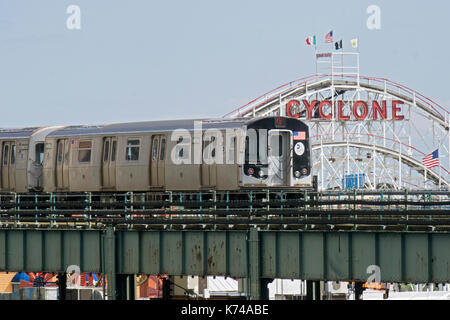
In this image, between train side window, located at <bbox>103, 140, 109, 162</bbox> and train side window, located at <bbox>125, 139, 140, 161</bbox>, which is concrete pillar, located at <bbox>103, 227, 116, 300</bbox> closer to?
train side window, located at <bbox>125, 139, 140, 161</bbox>

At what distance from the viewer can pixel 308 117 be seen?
259 feet

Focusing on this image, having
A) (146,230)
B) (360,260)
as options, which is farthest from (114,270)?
(360,260)

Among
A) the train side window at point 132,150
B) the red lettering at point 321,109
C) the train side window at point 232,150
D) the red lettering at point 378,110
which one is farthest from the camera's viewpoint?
the red lettering at point 378,110

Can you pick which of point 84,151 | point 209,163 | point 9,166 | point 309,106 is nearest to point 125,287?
point 209,163

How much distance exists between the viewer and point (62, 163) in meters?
38.3

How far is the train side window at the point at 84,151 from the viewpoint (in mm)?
37500

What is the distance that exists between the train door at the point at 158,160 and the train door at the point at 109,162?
1.91 m

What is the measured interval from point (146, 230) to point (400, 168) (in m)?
55.5

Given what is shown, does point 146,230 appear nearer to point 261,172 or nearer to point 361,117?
point 261,172

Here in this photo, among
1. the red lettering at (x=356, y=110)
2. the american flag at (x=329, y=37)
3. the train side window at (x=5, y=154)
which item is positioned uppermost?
the american flag at (x=329, y=37)

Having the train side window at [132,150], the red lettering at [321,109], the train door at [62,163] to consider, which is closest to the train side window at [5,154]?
the train door at [62,163]

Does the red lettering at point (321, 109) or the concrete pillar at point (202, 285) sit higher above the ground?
the red lettering at point (321, 109)

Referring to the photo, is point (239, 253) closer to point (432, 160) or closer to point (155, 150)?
point (155, 150)

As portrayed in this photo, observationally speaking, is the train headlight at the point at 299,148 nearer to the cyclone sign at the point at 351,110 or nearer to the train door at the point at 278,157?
the train door at the point at 278,157
